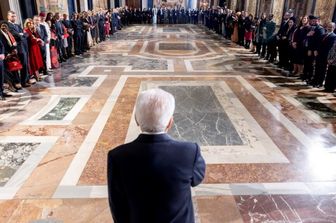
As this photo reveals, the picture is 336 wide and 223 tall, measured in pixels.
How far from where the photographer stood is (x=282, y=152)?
14.8 feet

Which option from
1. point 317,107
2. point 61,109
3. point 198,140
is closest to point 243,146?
point 198,140

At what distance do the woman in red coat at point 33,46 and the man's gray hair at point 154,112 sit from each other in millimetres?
7405

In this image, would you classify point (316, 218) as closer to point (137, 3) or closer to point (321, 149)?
point (321, 149)

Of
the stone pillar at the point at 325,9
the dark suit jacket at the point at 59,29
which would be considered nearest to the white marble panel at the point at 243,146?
the stone pillar at the point at 325,9

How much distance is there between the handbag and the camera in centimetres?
692

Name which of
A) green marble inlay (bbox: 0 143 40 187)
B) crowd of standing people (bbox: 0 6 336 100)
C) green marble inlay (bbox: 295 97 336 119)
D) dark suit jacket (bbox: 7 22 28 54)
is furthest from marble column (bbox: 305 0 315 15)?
green marble inlay (bbox: 0 143 40 187)

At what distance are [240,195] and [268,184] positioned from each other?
0.47 meters

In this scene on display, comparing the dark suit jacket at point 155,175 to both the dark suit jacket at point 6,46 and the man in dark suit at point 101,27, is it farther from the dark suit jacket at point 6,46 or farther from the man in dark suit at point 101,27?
the man in dark suit at point 101,27

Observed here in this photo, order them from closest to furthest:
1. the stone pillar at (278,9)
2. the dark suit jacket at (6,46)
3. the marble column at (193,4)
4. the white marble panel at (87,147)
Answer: the white marble panel at (87,147) < the dark suit jacket at (6,46) < the stone pillar at (278,9) < the marble column at (193,4)

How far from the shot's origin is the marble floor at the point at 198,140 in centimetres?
331

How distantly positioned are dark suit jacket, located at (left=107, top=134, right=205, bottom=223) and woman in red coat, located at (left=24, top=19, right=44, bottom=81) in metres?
7.39

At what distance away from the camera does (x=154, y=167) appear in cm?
149

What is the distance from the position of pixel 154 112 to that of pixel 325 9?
33.8ft

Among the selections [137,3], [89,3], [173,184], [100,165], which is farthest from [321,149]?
[137,3]
